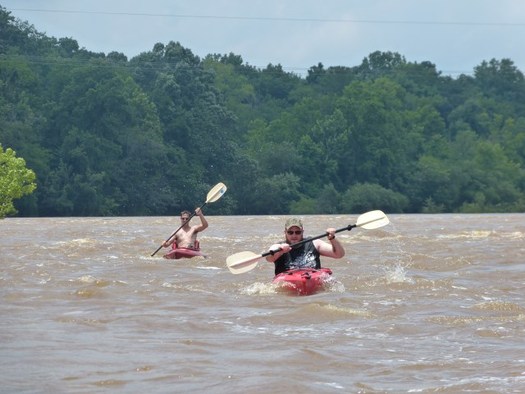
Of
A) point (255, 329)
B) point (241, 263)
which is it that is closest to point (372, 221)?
point (241, 263)

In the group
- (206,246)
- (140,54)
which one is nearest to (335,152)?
(140,54)

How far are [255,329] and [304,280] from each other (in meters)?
2.47

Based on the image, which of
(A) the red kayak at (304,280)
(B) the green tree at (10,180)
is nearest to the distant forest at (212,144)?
(B) the green tree at (10,180)

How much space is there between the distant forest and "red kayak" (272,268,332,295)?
48.7 meters

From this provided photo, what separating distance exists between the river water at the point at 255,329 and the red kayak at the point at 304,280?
0.13 meters

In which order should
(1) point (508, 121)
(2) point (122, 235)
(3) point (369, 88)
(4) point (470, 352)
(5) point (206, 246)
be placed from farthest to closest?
(1) point (508, 121) < (3) point (369, 88) < (2) point (122, 235) < (5) point (206, 246) < (4) point (470, 352)

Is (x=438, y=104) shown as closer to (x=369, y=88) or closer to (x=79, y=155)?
(x=369, y=88)

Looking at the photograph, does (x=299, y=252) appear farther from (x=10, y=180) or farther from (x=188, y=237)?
(x=10, y=180)

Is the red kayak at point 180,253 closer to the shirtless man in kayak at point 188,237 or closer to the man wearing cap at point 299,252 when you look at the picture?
the shirtless man in kayak at point 188,237

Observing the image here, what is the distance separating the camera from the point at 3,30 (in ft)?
270

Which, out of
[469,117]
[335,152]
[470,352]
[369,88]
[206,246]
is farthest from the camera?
[469,117]

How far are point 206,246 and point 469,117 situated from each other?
83.0 meters

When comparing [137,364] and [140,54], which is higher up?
[140,54]

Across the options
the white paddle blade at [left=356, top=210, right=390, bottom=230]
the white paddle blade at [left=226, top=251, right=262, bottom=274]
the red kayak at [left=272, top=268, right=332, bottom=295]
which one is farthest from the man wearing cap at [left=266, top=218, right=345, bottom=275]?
the white paddle blade at [left=356, top=210, right=390, bottom=230]
